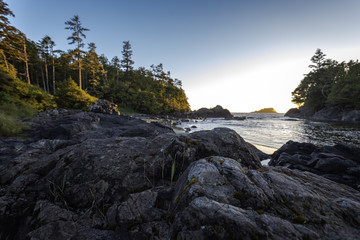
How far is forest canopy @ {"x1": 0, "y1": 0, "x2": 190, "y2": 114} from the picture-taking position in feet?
78.9

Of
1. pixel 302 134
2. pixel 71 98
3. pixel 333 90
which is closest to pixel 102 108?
pixel 71 98

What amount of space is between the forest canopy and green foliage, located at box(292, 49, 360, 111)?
52.9 metres

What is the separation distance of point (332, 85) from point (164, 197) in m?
67.7

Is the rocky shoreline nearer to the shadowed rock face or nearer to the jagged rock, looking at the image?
the shadowed rock face

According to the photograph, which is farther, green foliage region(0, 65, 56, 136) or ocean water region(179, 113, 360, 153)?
ocean water region(179, 113, 360, 153)

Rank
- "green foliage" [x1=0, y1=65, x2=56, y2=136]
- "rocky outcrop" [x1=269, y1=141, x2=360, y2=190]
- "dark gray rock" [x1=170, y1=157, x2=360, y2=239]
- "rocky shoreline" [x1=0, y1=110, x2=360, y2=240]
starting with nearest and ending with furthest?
"dark gray rock" [x1=170, y1=157, x2=360, y2=239] < "rocky shoreline" [x1=0, y1=110, x2=360, y2=240] < "rocky outcrop" [x1=269, y1=141, x2=360, y2=190] < "green foliage" [x1=0, y1=65, x2=56, y2=136]

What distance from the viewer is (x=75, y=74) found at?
154ft

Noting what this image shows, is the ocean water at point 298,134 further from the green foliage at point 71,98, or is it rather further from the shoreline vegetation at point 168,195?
the green foliage at point 71,98

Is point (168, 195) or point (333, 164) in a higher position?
point (168, 195)

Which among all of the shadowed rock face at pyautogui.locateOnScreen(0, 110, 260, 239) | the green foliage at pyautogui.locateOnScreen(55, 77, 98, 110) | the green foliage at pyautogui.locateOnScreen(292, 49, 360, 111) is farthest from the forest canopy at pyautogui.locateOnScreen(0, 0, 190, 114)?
the green foliage at pyautogui.locateOnScreen(292, 49, 360, 111)

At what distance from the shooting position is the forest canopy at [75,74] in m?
24.0

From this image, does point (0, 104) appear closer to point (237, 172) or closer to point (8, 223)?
point (8, 223)

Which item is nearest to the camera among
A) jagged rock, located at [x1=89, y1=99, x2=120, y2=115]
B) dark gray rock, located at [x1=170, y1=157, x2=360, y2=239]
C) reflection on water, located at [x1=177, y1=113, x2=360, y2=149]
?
dark gray rock, located at [x1=170, y1=157, x2=360, y2=239]

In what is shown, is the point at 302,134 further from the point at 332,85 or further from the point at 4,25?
the point at 4,25
